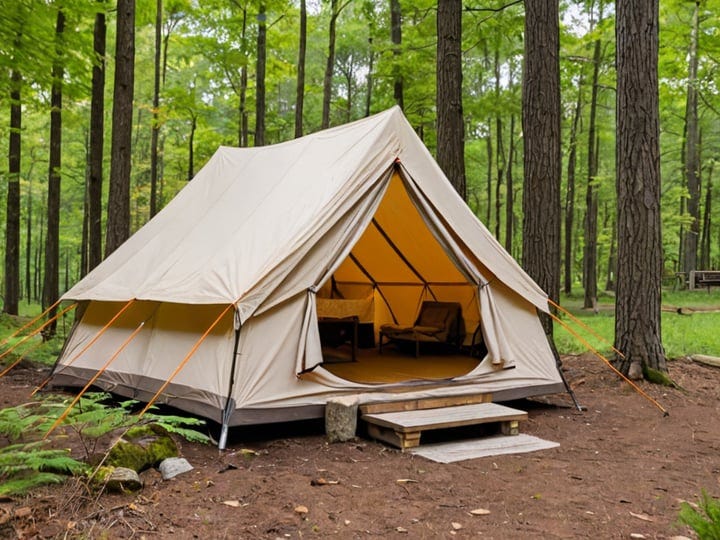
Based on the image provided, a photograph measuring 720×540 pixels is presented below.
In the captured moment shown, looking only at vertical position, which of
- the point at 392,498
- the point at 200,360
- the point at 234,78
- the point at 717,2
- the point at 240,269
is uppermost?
the point at 717,2

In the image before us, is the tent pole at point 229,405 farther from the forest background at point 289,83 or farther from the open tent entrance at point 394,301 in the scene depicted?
the forest background at point 289,83

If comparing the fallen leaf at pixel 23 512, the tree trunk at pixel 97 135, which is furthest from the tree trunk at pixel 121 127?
the fallen leaf at pixel 23 512

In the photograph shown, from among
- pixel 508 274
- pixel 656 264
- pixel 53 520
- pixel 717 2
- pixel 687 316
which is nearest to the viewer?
pixel 53 520

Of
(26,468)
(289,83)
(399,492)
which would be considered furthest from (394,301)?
(289,83)

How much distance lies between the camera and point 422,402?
204 inches

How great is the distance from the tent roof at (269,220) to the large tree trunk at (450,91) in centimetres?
274

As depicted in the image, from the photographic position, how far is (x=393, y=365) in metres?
7.39

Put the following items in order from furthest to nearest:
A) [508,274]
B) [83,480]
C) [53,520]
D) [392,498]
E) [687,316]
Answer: [687,316]
[508,274]
[392,498]
[83,480]
[53,520]

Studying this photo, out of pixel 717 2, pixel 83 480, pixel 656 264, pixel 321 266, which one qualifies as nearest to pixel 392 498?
pixel 83 480

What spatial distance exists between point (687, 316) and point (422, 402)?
887 cm

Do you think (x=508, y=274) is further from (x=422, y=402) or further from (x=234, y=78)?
(x=234, y=78)

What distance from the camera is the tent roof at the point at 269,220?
5059mm

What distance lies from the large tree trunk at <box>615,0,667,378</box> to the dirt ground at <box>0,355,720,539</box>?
1400 mm

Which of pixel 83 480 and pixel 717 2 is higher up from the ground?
pixel 717 2
